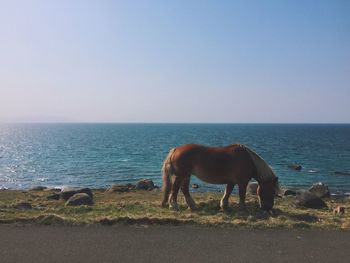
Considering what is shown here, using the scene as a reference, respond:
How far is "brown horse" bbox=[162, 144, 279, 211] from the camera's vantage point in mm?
12672

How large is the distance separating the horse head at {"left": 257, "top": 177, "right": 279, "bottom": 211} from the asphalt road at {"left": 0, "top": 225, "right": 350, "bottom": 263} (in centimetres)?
279

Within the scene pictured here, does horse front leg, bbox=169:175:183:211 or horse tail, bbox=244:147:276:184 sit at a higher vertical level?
horse tail, bbox=244:147:276:184

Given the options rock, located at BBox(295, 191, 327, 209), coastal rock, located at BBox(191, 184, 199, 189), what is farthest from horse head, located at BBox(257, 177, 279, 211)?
coastal rock, located at BBox(191, 184, 199, 189)

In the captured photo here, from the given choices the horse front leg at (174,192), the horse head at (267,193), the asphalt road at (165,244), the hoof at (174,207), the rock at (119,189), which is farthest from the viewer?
the rock at (119,189)

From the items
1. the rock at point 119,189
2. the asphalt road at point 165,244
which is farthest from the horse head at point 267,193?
the rock at point 119,189

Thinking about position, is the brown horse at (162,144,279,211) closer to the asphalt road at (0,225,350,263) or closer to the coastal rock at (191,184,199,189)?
the asphalt road at (0,225,350,263)

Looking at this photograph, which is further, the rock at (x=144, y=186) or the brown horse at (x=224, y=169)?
the rock at (x=144, y=186)

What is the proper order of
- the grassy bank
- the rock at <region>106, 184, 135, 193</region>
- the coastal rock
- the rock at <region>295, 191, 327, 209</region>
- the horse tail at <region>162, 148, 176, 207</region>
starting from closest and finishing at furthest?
the grassy bank
the horse tail at <region>162, 148, 176, 207</region>
the rock at <region>295, 191, 327, 209</region>
the rock at <region>106, 184, 135, 193</region>
the coastal rock

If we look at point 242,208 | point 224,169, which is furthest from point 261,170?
point 242,208

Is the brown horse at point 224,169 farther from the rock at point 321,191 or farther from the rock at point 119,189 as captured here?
the rock at point 119,189

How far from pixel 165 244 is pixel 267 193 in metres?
5.06

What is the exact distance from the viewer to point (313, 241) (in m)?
8.88

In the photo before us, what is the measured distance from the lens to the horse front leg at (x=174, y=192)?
12753 mm

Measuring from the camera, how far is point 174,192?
1280 centimetres
